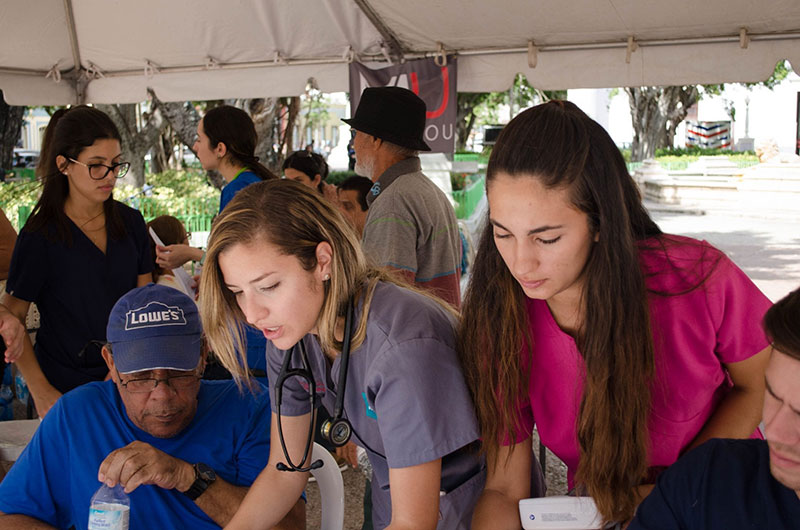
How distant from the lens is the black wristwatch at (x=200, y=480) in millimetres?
1864

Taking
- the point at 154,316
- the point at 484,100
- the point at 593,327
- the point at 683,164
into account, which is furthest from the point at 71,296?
the point at 484,100

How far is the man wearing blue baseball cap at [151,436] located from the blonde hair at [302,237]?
1.24 ft

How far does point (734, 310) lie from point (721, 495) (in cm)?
39

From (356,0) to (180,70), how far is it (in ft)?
5.84

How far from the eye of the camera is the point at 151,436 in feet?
6.55

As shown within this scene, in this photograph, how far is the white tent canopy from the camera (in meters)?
4.05

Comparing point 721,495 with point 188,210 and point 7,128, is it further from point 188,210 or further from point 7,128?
point 7,128

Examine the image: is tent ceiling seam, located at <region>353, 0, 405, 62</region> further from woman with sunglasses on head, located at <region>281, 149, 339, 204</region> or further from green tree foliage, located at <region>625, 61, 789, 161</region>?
green tree foliage, located at <region>625, 61, 789, 161</region>

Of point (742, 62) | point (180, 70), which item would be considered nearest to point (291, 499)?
point (742, 62)

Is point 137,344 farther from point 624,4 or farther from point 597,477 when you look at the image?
point 624,4

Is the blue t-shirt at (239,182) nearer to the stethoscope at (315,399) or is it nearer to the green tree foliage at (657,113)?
the stethoscope at (315,399)

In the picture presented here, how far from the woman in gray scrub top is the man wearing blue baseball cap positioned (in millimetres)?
192

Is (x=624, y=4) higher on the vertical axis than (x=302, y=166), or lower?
higher

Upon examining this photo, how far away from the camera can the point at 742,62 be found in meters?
4.12
